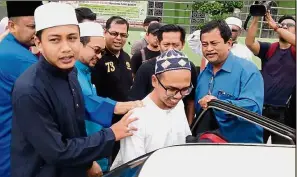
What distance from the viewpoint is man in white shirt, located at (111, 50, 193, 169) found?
83.7 inches

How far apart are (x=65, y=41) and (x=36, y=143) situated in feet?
1.58

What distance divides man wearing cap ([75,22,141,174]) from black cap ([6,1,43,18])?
0.52 metres

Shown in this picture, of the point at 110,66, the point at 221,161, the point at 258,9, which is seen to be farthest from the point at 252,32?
the point at 221,161

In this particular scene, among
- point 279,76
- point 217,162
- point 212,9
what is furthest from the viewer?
point 212,9

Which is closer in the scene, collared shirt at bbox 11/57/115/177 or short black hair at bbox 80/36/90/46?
collared shirt at bbox 11/57/115/177

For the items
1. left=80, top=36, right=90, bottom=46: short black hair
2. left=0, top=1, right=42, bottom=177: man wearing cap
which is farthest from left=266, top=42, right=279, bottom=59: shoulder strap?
left=0, top=1, right=42, bottom=177: man wearing cap

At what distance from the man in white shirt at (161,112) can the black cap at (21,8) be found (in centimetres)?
89

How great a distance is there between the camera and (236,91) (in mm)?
2895

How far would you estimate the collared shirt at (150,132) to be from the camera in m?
2.12

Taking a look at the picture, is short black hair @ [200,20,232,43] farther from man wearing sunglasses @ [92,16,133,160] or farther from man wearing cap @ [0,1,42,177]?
man wearing cap @ [0,1,42,177]

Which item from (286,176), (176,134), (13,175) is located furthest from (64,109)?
(286,176)

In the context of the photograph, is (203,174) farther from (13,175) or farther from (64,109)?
(13,175)

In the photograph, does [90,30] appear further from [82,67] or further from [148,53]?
[148,53]

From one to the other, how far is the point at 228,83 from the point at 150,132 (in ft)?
3.34
